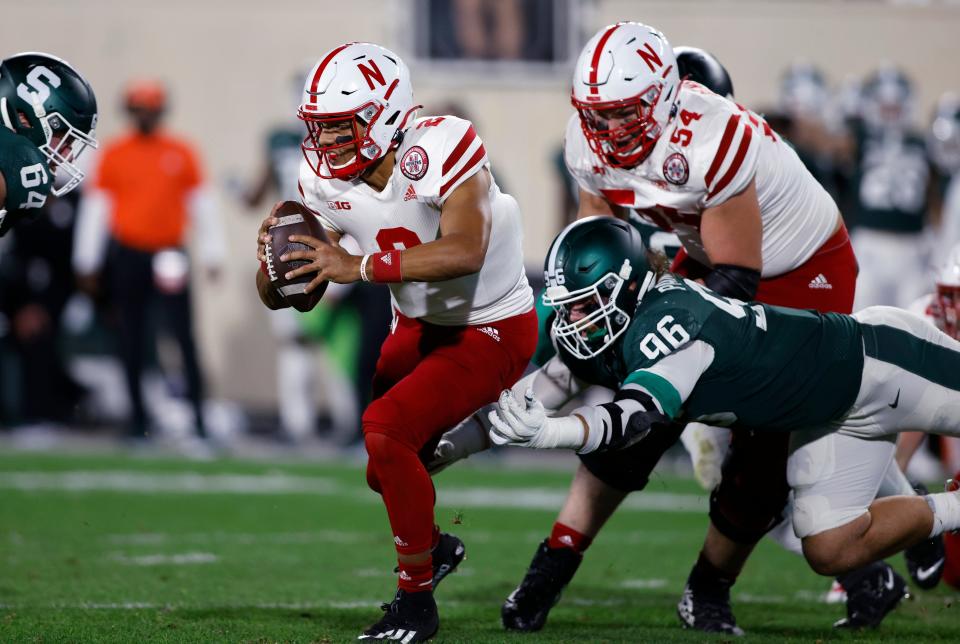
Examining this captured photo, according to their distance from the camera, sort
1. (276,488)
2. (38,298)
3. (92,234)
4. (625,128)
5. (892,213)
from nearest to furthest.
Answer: (625,128) < (276,488) < (892,213) < (92,234) < (38,298)

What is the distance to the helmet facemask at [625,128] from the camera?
421 centimetres

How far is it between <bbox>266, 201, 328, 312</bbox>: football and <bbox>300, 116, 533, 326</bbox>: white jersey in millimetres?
171

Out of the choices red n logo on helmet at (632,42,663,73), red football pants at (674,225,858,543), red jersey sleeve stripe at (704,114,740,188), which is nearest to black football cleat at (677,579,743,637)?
red football pants at (674,225,858,543)

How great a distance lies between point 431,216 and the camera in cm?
A: 409

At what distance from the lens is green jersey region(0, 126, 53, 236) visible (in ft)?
13.0

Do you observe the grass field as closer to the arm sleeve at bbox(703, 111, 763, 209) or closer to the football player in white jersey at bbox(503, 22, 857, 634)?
the football player in white jersey at bbox(503, 22, 857, 634)

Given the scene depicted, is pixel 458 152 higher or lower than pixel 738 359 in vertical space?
higher

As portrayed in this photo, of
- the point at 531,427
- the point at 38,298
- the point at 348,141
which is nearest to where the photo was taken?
the point at 531,427

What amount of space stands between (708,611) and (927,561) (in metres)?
0.82

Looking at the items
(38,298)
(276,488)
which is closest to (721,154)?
(276,488)

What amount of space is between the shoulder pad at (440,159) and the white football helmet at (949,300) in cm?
170

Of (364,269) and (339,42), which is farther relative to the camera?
(339,42)

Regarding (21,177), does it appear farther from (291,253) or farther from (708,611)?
(708,611)

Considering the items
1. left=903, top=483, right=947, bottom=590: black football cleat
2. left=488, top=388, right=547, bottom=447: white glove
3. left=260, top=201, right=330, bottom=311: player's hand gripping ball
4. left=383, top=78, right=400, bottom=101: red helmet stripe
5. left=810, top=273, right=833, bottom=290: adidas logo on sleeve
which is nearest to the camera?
left=488, top=388, right=547, bottom=447: white glove
